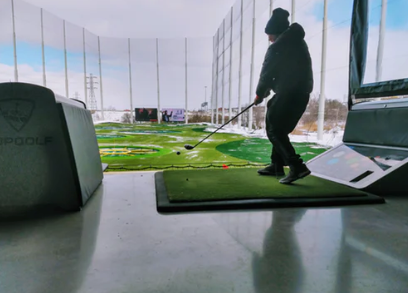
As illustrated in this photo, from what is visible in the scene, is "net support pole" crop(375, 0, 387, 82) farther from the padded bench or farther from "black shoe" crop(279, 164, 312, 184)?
Result: the padded bench

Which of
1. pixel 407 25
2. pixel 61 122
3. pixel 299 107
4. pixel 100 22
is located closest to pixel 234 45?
pixel 100 22

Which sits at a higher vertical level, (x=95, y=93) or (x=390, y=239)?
(x=95, y=93)

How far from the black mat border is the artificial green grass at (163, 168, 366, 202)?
0.05 meters

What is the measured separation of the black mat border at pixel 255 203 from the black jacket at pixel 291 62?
85 cm

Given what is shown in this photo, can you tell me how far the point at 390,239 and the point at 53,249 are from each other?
4.62ft

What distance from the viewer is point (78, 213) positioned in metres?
1.53

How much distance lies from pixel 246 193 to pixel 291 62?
107 cm

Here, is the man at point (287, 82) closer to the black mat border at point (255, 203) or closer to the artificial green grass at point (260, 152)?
the black mat border at point (255, 203)

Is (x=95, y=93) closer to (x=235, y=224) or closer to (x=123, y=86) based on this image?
(x=123, y=86)

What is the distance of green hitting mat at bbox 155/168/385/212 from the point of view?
164 centimetres

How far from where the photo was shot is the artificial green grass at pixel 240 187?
5.79 ft

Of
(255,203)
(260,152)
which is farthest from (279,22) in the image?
(260,152)

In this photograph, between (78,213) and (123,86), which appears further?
(123,86)

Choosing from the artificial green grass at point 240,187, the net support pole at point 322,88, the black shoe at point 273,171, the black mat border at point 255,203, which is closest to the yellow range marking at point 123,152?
the artificial green grass at point 240,187
